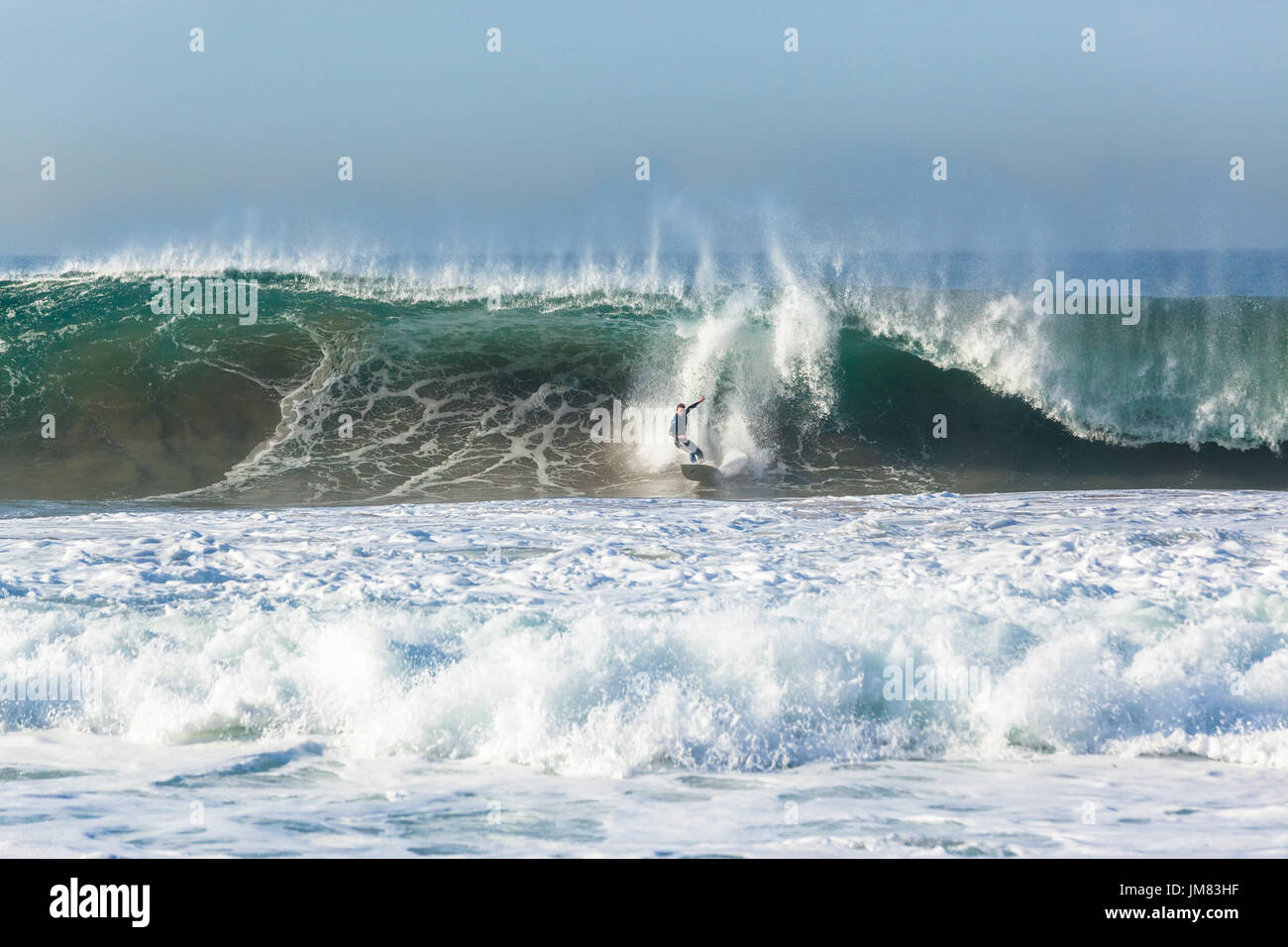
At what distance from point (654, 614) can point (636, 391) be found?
9.62 metres

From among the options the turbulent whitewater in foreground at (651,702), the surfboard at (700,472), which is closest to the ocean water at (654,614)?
the turbulent whitewater in foreground at (651,702)

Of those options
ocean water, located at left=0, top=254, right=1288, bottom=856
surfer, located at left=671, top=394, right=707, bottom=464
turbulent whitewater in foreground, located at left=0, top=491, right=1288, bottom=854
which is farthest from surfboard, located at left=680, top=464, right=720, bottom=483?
turbulent whitewater in foreground, located at left=0, top=491, right=1288, bottom=854

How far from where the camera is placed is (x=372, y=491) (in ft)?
39.5

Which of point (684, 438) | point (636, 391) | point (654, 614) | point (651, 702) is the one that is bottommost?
point (651, 702)

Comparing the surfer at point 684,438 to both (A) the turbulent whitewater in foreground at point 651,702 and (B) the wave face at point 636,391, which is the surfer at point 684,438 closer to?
(B) the wave face at point 636,391

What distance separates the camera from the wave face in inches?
510

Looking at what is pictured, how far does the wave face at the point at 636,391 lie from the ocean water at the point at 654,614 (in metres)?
0.09

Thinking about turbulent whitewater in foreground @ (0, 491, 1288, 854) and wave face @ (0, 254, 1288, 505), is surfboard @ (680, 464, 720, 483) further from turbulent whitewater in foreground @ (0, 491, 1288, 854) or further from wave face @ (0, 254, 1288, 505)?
turbulent whitewater in foreground @ (0, 491, 1288, 854)

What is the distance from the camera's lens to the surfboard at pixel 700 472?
12.5m

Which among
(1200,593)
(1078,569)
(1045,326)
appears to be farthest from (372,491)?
(1045,326)

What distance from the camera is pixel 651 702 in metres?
4.82

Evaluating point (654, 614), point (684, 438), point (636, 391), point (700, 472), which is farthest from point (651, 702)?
point (636, 391)

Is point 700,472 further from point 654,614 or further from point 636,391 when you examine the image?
point 654,614

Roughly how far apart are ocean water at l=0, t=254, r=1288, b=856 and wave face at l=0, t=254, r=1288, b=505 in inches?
3.6
